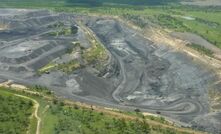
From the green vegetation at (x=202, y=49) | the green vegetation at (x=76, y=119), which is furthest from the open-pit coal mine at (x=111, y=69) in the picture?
the green vegetation at (x=76, y=119)

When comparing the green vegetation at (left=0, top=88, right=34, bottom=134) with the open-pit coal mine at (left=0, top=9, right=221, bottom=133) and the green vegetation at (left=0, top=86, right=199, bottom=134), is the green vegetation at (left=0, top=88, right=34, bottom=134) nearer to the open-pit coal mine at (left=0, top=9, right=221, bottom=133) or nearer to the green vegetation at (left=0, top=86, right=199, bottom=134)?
the green vegetation at (left=0, top=86, right=199, bottom=134)

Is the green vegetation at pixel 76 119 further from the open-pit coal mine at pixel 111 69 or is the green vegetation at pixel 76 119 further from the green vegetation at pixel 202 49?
the green vegetation at pixel 202 49

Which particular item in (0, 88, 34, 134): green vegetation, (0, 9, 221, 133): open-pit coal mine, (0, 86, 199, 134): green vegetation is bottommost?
(0, 9, 221, 133): open-pit coal mine

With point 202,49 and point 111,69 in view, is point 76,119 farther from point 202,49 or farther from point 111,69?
point 202,49

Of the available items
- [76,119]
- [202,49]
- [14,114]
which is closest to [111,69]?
[202,49]

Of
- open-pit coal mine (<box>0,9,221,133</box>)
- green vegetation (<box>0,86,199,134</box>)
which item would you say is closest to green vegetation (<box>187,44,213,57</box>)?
open-pit coal mine (<box>0,9,221,133</box>)

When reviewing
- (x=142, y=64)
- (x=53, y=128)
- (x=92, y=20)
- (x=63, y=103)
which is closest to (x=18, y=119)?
(x=53, y=128)

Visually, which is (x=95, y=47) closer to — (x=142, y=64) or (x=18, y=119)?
(x=142, y=64)
